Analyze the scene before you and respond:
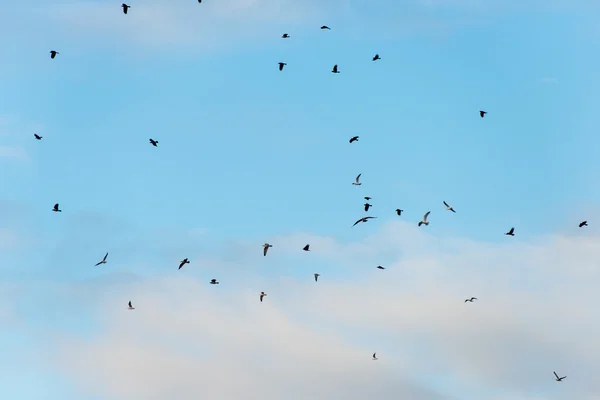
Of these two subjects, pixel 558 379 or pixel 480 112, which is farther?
pixel 558 379

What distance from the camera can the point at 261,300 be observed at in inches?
6230

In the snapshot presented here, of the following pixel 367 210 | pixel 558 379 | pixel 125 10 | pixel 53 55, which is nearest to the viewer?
pixel 125 10

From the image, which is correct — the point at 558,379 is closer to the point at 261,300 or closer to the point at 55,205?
the point at 261,300

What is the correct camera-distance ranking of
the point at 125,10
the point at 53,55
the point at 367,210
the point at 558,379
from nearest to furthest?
1. the point at 125,10
2. the point at 53,55
3. the point at 367,210
4. the point at 558,379

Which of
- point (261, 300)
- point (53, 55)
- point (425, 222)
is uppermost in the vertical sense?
point (53, 55)

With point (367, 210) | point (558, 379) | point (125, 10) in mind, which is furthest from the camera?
point (558, 379)

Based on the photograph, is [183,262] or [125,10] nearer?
[125,10]

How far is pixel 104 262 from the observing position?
15475 centimetres

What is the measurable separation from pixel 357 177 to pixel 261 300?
24.1m

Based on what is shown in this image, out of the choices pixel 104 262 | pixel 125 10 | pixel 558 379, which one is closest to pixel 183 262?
pixel 104 262

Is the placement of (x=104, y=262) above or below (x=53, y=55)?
below

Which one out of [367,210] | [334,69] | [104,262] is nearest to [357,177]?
[367,210]

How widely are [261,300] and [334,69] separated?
37.6 metres

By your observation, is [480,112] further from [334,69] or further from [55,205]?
[55,205]
